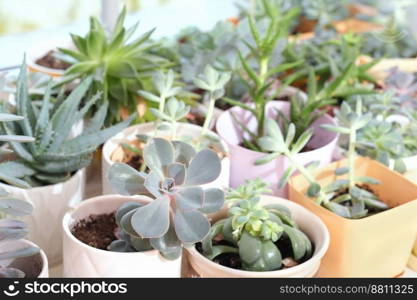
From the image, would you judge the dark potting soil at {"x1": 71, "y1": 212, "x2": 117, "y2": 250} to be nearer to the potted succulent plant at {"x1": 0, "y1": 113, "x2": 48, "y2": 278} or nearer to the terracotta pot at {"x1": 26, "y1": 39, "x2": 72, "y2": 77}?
the potted succulent plant at {"x1": 0, "y1": 113, "x2": 48, "y2": 278}

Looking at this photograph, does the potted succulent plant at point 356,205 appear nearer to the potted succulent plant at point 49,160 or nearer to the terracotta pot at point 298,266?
the terracotta pot at point 298,266

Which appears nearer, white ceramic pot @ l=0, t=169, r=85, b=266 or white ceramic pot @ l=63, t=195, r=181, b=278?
white ceramic pot @ l=63, t=195, r=181, b=278

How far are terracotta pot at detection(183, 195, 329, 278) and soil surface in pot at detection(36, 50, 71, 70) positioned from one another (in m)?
0.47

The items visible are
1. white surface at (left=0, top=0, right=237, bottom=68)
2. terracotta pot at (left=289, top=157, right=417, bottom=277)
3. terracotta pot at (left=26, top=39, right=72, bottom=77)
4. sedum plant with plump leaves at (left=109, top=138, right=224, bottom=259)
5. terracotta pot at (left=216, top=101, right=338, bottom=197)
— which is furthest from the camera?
white surface at (left=0, top=0, right=237, bottom=68)

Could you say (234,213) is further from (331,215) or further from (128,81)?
(128,81)

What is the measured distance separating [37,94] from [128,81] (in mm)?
126

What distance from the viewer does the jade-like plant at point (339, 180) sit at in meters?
0.80

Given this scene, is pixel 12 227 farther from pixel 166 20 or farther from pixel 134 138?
pixel 166 20

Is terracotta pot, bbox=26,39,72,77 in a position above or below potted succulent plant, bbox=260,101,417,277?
above

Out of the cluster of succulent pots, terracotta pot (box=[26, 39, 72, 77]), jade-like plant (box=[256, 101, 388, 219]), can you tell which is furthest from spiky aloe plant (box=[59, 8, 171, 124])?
jade-like plant (box=[256, 101, 388, 219])

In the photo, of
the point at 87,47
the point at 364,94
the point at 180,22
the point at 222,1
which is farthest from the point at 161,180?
the point at 222,1

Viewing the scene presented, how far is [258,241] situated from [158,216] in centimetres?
12

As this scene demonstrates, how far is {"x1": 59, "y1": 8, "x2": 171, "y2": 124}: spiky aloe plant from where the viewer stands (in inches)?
36.1

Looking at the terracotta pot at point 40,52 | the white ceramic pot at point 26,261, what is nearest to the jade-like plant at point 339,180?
the white ceramic pot at point 26,261
